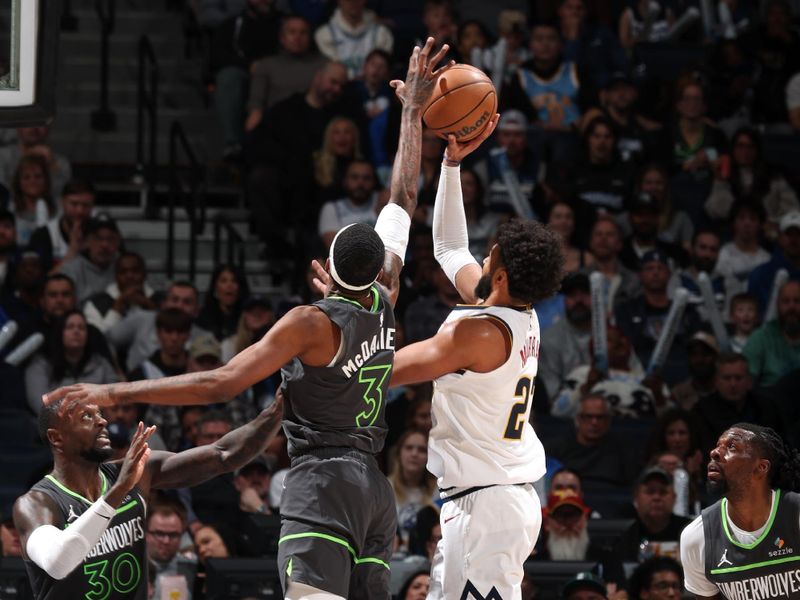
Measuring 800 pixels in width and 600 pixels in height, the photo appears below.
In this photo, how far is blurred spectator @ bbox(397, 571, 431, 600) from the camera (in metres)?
8.10

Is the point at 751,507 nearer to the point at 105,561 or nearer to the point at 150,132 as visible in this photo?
the point at 105,561

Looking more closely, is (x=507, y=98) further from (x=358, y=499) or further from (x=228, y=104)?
(x=358, y=499)

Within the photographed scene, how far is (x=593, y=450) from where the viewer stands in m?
10.2

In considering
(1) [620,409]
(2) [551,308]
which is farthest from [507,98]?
(1) [620,409]

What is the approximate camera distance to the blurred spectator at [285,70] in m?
13.0

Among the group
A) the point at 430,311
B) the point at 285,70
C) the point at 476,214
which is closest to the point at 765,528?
the point at 430,311

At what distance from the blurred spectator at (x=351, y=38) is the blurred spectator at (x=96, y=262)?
2.86 metres

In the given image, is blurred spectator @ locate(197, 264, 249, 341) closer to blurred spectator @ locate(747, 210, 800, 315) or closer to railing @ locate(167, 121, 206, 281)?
railing @ locate(167, 121, 206, 281)

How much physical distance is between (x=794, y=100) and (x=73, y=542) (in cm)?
996

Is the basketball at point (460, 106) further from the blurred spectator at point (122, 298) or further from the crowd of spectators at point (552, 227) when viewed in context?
the blurred spectator at point (122, 298)

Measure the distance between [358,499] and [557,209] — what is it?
6.59 meters

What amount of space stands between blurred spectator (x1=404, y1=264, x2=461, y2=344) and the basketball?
174 inches

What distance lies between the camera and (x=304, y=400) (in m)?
5.55

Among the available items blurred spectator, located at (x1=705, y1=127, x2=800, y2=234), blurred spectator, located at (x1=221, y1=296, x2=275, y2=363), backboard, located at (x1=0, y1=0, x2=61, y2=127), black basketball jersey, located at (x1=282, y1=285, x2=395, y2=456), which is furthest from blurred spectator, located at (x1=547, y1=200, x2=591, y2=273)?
black basketball jersey, located at (x1=282, y1=285, x2=395, y2=456)
